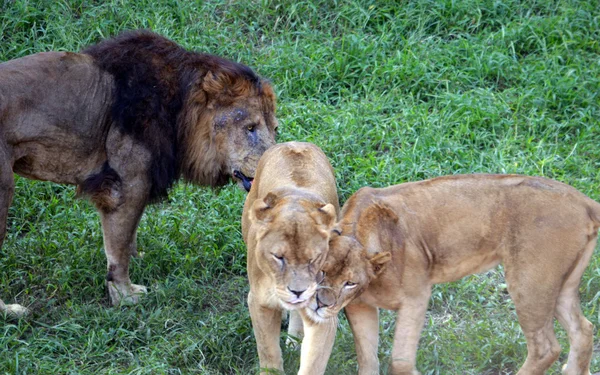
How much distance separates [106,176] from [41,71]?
0.74 m

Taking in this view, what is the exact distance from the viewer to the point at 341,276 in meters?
4.67

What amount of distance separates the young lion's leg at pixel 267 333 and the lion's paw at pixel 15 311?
179 cm

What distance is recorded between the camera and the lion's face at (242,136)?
20.7 ft

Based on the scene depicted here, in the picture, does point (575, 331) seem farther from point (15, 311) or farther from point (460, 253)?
point (15, 311)

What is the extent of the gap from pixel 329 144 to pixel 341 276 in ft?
10.3

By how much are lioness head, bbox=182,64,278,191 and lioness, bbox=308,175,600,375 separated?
4.47 feet

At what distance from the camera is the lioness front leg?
6207 millimetres

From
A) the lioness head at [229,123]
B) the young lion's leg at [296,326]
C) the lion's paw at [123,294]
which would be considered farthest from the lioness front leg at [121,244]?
the young lion's leg at [296,326]

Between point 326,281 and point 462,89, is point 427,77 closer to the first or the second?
point 462,89

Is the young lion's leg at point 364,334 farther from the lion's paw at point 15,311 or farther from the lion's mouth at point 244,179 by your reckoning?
the lion's paw at point 15,311

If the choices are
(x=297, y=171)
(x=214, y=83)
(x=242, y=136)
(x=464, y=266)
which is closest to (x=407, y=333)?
(x=464, y=266)

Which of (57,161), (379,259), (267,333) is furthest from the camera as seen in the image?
(57,161)

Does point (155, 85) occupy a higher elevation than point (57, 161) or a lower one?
higher

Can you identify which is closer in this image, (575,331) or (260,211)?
(260,211)
